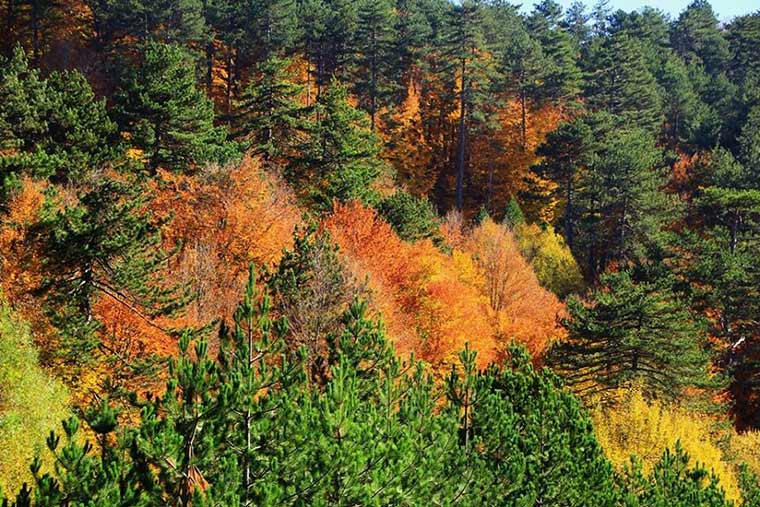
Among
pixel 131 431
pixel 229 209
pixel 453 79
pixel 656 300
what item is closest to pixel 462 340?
pixel 656 300

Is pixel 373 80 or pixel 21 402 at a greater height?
pixel 373 80

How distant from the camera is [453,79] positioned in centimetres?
5431

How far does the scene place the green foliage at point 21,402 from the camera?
50.2 feet

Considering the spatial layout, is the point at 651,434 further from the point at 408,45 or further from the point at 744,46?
the point at 744,46

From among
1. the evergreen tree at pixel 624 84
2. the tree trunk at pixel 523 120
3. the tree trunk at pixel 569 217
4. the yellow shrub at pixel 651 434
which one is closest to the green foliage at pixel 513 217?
the tree trunk at pixel 569 217

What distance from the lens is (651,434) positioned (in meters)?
24.8

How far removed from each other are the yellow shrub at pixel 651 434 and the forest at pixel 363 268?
Result: 13 centimetres

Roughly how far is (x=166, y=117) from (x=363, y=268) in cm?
1083

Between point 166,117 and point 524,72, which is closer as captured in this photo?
point 166,117

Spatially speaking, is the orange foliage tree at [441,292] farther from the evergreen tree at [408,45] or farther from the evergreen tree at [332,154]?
the evergreen tree at [408,45]

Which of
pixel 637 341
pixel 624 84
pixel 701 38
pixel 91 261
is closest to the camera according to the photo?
pixel 91 261

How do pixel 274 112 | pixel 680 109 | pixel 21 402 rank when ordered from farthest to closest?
1. pixel 680 109
2. pixel 274 112
3. pixel 21 402

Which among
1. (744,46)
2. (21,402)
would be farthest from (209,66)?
(744,46)

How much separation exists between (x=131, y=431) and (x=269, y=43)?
4596 centimetres
